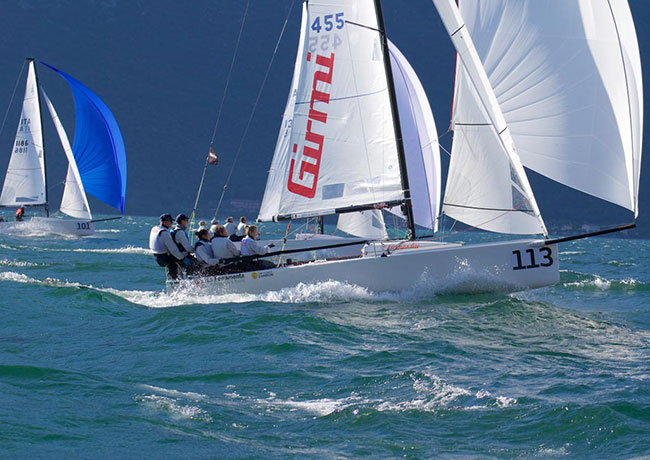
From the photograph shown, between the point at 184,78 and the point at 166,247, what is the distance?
107544 millimetres

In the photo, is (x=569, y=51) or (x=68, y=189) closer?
(x=569, y=51)

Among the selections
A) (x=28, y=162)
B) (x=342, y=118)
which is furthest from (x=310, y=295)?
(x=28, y=162)

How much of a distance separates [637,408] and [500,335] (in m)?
2.88

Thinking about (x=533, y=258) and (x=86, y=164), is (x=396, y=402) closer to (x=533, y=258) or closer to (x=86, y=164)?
(x=533, y=258)

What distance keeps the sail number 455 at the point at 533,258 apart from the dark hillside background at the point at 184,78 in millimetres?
80541

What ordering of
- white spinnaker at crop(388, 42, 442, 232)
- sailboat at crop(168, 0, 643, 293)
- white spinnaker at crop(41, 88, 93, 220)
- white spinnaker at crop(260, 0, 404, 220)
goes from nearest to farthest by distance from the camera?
sailboat at crop(168, 0, 643, 293), white spinnaker at crop(260, 0, 404, 220), white spinnaker at crop(388, 42, 442, 232), white spinnaker at crop(41, 88, 93, 220)

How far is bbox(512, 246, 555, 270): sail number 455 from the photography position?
10.1 metres

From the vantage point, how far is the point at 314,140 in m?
11.5

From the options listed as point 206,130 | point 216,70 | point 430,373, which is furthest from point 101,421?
point 216,70

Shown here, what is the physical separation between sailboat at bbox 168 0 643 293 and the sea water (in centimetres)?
43

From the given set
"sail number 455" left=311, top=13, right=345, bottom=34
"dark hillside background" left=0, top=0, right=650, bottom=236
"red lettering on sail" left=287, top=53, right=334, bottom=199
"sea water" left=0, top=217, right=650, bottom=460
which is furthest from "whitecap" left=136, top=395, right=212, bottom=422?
"dark hillside background" left=0, top=0, right=650, bottom=236

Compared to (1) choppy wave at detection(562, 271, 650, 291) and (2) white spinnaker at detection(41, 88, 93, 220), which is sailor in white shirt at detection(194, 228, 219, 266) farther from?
(2) white spinnaker at detection(41, 88, 93, 220)

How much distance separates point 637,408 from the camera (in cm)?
585

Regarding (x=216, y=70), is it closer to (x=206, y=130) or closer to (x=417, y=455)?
(x=206, y=130)
